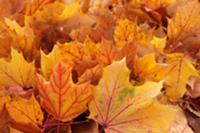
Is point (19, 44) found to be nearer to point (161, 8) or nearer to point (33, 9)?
point (33, 9)

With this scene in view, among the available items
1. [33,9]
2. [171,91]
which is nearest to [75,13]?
[33,9]

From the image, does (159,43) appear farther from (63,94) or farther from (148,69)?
(63,94)

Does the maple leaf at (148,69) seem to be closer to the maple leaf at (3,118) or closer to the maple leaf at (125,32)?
the maple leaf at (125,32)

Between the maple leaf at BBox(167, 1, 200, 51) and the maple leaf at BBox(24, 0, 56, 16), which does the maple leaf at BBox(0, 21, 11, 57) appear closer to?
the maple leaf at BBox(24, 0, 56, 16)

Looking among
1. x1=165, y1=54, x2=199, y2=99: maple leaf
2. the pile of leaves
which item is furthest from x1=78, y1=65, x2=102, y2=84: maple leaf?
x1=165, y1=54, x2=199, y2=99: maple leaf

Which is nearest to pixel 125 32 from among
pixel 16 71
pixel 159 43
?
pixel 159 43

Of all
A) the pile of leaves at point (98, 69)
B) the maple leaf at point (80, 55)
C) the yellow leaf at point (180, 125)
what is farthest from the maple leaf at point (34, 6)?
the yellow leaf at point (180, 125)

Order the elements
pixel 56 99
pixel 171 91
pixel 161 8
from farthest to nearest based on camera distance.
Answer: pixel 161 8, pixel 171 91, pixel 56 99
